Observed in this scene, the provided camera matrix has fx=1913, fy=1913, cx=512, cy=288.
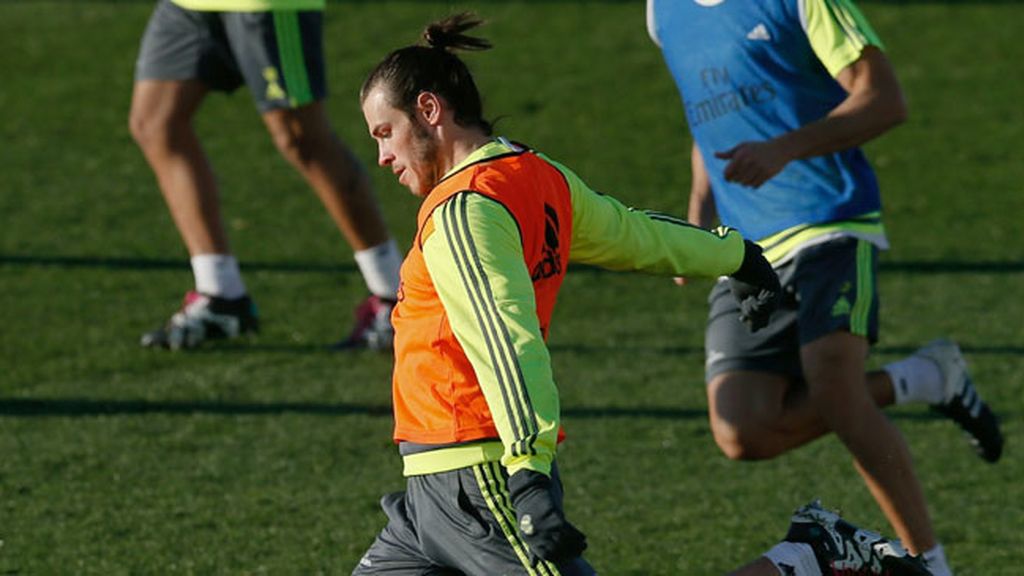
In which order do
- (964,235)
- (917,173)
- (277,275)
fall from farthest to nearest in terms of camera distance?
(917,173) < (964,235) < (277,275)

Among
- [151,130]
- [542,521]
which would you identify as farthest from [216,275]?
Result: [542,521]

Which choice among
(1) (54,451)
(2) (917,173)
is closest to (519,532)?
(1) (54,451)

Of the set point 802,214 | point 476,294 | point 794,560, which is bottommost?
point 794,560

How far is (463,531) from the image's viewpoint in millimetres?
4262

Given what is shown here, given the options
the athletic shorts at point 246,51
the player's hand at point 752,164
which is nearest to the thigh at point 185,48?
the athletic shorts at point 246,51

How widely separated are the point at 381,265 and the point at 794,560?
3.52 metres

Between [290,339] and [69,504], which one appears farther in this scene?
[290,339]

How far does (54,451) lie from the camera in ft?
22.7

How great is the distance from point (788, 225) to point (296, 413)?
239cm

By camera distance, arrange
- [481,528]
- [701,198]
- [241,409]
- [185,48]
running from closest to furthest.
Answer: [481,528]
[701,198]
[241,409]
[185,48]

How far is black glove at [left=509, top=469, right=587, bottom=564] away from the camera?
3.71 meters

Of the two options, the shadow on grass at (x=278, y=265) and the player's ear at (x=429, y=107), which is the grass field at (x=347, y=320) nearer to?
the shadow on grass at (x=278, y=265)

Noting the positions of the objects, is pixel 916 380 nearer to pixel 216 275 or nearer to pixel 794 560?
pixel 794 560

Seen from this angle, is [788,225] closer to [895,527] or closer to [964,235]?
[895,527]
